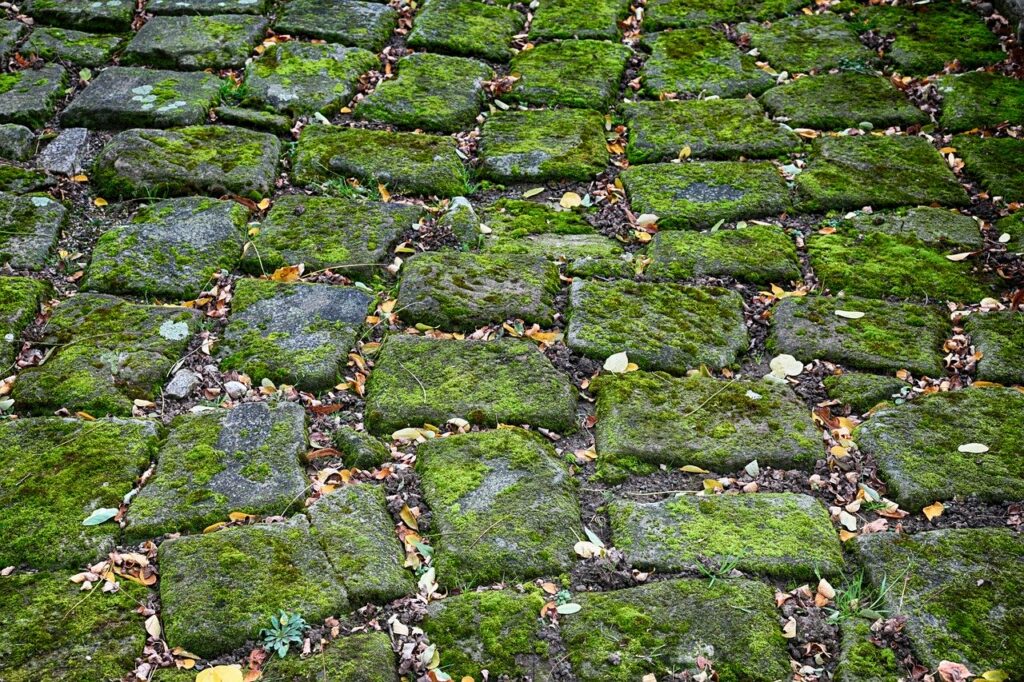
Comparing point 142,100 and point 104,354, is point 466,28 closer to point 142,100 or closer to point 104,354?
point 142,100

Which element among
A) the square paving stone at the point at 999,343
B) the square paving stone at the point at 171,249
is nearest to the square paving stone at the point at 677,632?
the square paving stone at the point at 999,343

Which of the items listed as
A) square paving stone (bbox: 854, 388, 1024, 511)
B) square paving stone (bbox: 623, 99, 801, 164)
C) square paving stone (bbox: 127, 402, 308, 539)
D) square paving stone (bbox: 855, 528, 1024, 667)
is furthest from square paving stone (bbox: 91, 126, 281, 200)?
square paving stone (bbox: 855, 528, 1024, 667)

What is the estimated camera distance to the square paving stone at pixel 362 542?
6.85ft

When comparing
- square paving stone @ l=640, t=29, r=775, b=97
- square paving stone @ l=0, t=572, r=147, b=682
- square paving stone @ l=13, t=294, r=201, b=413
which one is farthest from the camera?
square paving stone @ l=640, t=29, r=775, b=97

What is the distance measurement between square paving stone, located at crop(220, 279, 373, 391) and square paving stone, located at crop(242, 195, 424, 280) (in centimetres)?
12

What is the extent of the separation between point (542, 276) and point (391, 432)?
81 centimetres

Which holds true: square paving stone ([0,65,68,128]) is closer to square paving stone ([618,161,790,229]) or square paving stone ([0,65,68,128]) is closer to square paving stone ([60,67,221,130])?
square paving stone ([60,67,221,130])

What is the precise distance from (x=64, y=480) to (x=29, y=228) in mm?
1190

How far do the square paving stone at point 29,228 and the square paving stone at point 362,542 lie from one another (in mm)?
1452

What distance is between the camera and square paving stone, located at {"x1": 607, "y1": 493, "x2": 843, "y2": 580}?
2.17 metres

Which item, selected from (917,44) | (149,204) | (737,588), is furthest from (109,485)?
(917,44)

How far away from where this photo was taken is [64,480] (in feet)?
7.54

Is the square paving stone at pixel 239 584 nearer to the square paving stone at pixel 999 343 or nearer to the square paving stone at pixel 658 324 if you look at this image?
the square paving stone at pixel 658 324

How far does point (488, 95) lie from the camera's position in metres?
4.01
